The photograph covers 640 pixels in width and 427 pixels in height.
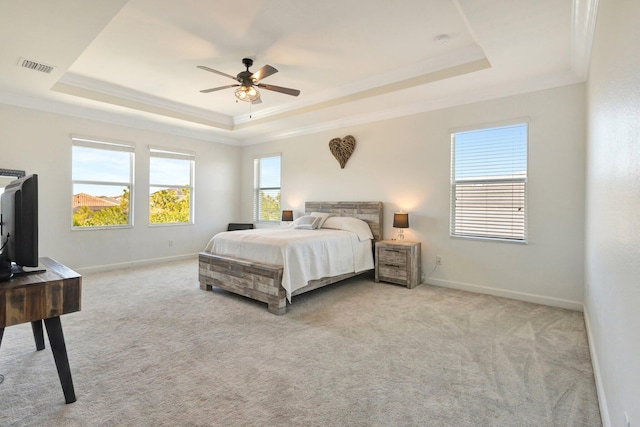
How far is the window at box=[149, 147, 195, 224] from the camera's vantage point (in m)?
5.94

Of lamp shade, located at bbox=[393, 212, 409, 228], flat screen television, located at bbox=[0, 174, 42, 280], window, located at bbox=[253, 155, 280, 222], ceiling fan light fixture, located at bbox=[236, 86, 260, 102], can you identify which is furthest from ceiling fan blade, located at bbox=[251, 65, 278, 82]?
window, located at bbox=[253, 155, 280, 222]

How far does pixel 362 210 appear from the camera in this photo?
5227mm

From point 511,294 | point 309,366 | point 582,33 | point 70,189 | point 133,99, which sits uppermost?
point 133,99

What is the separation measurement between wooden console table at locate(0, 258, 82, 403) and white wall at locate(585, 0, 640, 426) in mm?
2637

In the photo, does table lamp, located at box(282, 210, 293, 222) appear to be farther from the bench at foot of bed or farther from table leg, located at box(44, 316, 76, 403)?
table leg, located at box(44, 316, 76, 403)

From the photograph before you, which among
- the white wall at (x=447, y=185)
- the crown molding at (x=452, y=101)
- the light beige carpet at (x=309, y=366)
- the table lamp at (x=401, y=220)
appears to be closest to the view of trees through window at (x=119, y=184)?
the light beige carpet at (x=309, y=366)

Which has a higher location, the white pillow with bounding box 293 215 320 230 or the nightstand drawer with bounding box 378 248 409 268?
the white pillow with bounding box 293 215 320 230

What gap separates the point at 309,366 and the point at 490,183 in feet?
10.8

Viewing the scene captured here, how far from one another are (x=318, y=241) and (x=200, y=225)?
3.73 metres

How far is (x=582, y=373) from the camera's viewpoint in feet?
7.16

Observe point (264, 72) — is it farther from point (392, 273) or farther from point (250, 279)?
point (392, 273)

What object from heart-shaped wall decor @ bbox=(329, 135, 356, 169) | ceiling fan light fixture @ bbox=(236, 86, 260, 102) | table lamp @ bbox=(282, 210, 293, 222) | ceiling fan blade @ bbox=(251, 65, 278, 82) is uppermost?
ceiling fan blade @ bbox=(251, 65, 278, 82)

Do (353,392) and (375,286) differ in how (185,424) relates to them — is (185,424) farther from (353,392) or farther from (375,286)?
(375,286)

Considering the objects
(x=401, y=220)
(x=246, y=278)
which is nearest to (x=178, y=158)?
(x=246, y=278)
